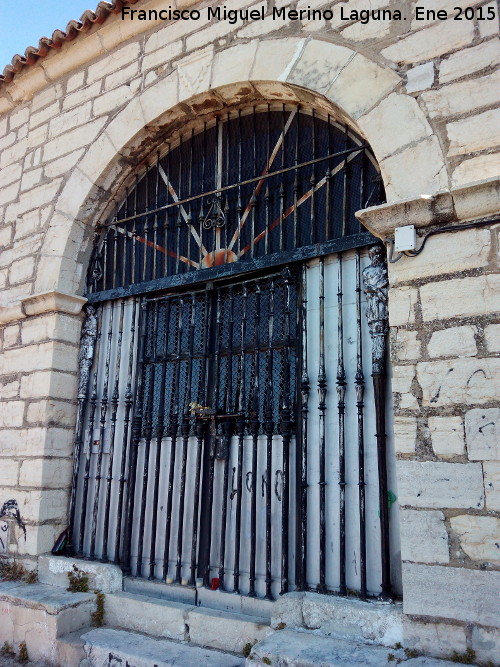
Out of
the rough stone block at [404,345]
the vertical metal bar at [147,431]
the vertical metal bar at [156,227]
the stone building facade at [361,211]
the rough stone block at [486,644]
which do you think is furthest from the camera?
the vertical metal bar at [156,227]

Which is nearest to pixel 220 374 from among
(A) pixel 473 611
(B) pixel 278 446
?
(B) pixel 278 446

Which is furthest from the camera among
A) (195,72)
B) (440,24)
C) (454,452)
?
(195,72)

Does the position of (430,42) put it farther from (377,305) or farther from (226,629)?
(226,629)

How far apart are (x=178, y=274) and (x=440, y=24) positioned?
2359 millimetres

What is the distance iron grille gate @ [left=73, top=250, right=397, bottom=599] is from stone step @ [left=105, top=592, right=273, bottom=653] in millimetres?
208

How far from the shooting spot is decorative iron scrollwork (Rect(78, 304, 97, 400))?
463 centimetres

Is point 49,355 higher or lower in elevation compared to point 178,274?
lower

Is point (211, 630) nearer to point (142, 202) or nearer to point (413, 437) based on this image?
point (413, 437)

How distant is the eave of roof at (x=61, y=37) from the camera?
467cm

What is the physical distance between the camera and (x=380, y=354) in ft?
10.4

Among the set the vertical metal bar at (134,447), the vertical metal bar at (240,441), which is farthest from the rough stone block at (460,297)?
the vertical metal bar at (134,447)

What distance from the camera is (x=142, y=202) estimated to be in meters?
4.85

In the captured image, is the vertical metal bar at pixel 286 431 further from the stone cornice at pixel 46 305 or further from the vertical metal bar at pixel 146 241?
the stone cornice at pixel 46 305

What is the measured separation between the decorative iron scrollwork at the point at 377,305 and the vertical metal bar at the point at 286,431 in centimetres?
59
